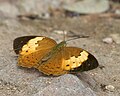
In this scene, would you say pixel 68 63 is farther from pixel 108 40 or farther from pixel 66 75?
pixel 108 40

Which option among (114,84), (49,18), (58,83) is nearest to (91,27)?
(49,18)

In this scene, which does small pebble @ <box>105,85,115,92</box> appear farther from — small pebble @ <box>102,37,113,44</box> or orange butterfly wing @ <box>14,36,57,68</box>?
small pebble @ <box>102,37,113,44</box>

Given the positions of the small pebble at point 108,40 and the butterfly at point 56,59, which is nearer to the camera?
the butterfly at point 56,59

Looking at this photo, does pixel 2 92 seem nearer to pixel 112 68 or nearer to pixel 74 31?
pixel 112 68

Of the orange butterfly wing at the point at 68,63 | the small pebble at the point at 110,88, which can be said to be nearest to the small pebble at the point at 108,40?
the small pebble at the point at 110,88

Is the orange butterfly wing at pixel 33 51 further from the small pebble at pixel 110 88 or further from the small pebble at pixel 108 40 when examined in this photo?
the small pebble at pixel 108 40

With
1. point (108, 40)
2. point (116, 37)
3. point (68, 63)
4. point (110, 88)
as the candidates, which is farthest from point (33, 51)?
point (116, 37)

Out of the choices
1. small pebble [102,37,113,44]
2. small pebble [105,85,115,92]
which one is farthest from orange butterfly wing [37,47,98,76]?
small pebble [102,37,113,44]
